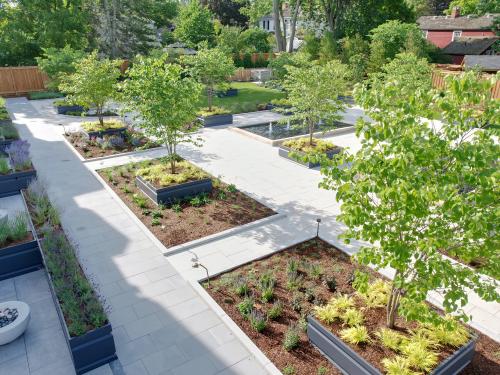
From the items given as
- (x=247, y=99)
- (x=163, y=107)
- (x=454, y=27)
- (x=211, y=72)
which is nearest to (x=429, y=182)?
(x=163, y=107)

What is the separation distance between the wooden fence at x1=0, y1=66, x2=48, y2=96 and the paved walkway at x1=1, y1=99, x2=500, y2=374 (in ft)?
50.9

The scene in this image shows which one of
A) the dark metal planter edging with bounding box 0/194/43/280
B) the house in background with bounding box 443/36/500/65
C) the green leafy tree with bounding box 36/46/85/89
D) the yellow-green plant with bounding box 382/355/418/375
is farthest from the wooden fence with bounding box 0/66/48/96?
the house in background with bounding box 443/36/500/65

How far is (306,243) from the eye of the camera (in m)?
10.2

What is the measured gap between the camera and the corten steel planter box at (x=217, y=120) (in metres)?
21.7

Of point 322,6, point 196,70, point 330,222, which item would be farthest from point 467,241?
point 322,6

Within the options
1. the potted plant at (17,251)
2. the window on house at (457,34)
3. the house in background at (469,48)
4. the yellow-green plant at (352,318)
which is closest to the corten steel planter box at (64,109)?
the potted plant at (17,251)

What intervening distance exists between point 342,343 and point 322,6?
44.1 meters

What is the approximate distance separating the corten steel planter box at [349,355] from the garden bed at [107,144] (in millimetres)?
12157

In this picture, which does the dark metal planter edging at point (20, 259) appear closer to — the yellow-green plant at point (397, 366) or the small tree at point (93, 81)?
the yellow-green plant at point (397, 366)

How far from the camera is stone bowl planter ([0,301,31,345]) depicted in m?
6.66

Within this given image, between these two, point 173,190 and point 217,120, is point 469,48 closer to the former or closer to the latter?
point 217,120

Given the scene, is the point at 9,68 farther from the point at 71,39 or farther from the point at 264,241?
the point at 264,241

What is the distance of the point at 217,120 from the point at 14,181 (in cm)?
1154

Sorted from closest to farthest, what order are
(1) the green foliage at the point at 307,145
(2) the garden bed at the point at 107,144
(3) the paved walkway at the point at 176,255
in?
(3) the paved walkway at the point at 176,255, (1) the green foliage at the point at 307,145, (2) the garden bed at the point at 107,144
